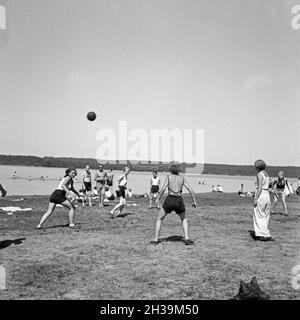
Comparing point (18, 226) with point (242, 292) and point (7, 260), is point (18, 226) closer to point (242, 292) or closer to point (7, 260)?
point (7, 260)

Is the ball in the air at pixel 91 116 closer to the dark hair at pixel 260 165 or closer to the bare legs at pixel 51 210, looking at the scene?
the bare legs at pixel 51 210

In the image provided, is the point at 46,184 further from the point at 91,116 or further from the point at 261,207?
the point at 261,207

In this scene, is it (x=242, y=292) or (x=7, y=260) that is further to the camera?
(x=7, y=260)

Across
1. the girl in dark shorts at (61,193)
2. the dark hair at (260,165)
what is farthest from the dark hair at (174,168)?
the girl in dark shorts at (61,193)

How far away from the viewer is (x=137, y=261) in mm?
7570

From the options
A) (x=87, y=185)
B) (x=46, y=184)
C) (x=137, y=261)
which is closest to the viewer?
(x=137, y=261)

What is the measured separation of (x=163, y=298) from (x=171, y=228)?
6.39m

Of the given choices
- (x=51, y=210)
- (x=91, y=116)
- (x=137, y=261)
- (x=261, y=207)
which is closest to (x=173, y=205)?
(x=137, y=261)

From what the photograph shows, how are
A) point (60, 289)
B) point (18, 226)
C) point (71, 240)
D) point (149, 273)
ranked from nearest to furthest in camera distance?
point (60, 289) < point (149, 273) < point (71, 240) < point (18, 226)

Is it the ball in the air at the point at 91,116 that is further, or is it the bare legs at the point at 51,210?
the ball in the air at the point at 91,116

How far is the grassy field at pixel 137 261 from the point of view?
5.83 meters

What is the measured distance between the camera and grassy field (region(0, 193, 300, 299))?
Answer: 5.83m
